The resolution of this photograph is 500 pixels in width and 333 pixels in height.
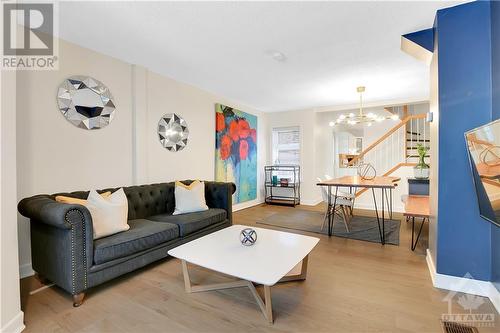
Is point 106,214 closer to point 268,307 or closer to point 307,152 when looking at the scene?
point 268,307

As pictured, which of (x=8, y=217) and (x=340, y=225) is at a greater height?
(x=8, y=217)

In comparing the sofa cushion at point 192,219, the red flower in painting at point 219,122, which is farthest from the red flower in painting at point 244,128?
the sofa cushion at point 192,219

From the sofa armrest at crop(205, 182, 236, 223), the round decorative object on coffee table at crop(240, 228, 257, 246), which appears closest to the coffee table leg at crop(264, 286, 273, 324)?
the round decorative object on coffee table at crop(240, 228, 257, 246)

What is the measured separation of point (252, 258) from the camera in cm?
183

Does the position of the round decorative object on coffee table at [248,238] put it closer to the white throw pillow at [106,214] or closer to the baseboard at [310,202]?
the white throw pillow at [106,214]

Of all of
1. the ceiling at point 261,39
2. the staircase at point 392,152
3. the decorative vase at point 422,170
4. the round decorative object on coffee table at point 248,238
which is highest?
the ceiling at point 261,39

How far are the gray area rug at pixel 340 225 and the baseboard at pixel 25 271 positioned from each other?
301 centimetres

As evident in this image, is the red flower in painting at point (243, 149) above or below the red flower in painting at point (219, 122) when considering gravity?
below

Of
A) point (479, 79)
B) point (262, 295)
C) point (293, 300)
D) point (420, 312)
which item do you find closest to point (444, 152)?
point (479, 79)

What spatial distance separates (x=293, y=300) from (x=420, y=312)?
0.91 m

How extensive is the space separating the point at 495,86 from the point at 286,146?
4610mm

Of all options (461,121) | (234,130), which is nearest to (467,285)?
(461,121)

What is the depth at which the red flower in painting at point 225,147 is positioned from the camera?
188 inches

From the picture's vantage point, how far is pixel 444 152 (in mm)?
2039
